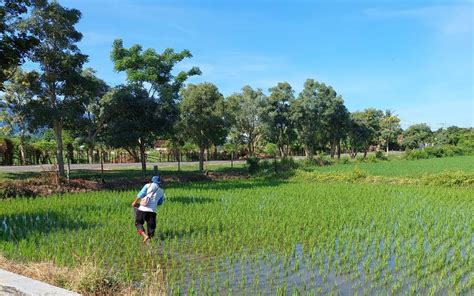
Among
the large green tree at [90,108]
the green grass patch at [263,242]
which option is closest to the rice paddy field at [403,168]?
the green grass patch at [263,242]

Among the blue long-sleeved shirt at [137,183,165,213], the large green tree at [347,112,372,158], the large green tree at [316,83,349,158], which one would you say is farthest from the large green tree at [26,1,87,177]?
the large green tree at [347,112,372,158]

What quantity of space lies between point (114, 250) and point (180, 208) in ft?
15.8

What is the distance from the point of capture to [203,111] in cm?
2456

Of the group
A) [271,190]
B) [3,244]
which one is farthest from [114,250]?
[271,190]

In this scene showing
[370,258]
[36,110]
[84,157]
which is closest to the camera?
[370,258]

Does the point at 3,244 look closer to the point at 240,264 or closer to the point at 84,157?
the point at 240,264

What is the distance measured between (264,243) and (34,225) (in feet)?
17.6

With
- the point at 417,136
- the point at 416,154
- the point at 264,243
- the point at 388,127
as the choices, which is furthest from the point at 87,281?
the point at 417,136

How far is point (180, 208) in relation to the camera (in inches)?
479

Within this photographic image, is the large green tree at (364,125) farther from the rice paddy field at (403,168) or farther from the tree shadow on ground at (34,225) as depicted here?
the tree shadow on ground at (34,225)

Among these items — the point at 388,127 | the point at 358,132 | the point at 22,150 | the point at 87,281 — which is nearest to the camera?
the point at 87,281

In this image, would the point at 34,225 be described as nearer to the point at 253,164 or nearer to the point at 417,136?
the point at 253,164

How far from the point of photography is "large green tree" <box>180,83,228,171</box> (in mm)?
24375

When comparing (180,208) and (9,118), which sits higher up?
(9,118)
